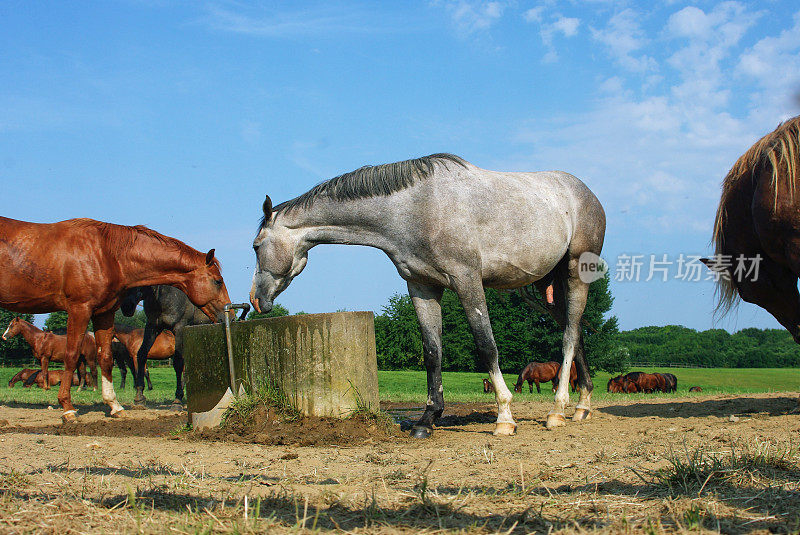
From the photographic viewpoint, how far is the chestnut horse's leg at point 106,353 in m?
8.01

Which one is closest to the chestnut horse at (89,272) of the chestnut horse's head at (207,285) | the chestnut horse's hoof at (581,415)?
the chestnut horse's head at (207,285)

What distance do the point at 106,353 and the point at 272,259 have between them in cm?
361

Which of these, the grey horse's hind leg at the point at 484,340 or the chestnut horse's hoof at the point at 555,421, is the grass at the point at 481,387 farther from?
the grey horse's hind leg at the point at 484,340

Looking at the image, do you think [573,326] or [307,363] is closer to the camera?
[307,363]

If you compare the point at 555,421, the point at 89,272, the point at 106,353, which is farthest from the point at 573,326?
the point at 106,353

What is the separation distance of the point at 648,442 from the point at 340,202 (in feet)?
11.4

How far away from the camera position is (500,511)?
255 cm

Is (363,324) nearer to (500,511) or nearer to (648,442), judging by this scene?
(648,442)

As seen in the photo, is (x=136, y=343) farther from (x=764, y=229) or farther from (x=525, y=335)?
(x=525, y=335)

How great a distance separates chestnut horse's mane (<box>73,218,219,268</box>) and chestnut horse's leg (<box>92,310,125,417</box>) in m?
1.01

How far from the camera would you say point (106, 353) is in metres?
8.23

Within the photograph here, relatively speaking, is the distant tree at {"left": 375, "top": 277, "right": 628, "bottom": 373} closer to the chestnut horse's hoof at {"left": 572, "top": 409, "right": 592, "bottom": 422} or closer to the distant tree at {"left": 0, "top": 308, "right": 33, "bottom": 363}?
the distant tree at {"left": 0, "top": 308, "right": 33, "bottom": 363}

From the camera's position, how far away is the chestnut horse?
24.0ft

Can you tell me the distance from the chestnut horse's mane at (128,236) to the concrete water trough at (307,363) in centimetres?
270
